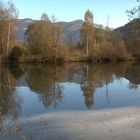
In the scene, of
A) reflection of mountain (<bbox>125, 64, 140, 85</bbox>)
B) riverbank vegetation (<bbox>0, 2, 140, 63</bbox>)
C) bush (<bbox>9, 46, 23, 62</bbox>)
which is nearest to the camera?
reflection of mountain (<bbox>125, 64, 140, 85</bbox>)

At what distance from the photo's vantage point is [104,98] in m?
20.5

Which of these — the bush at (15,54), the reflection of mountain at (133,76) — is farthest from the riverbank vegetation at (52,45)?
the reflection of mountain at (133,76)

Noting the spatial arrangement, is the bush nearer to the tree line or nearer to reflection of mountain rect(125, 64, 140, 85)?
the tree line

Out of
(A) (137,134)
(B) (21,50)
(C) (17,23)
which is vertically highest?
(C) (17,23)

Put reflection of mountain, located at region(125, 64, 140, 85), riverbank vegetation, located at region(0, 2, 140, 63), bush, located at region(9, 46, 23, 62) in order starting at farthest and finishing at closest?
riverbank vegetation, located at region(0, 2, 140, 63) < bush, located at region(9, 46, 23, 62) < reflection of mountain, located at region(125, 64, 140, 85)

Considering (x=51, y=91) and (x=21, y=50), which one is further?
(x=21, y=50)

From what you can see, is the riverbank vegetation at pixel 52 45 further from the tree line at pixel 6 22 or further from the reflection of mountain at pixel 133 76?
the reflection of mountain at pixel 133 76

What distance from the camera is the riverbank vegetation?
60388 millimetres

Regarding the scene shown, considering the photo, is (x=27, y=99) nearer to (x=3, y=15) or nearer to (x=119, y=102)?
(x=119, y=102)

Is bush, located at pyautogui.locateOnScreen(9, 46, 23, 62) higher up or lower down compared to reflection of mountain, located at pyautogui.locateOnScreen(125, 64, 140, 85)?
higher up

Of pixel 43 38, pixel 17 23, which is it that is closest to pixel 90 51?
pixel 43 38

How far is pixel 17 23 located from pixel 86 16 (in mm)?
16138

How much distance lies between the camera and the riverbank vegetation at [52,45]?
198ft

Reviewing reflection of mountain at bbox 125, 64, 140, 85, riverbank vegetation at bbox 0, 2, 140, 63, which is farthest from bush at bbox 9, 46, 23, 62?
reflection of mountain at bbox 125, 64, 140, 85
